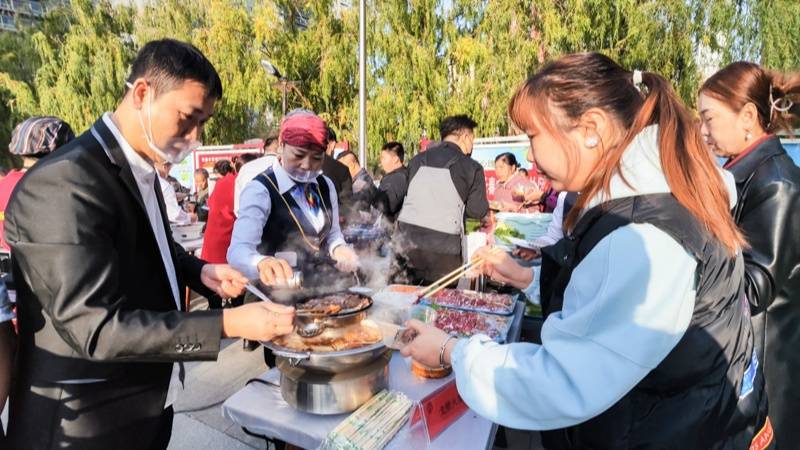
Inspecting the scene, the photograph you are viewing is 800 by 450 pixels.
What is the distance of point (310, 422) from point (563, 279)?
1.07 m

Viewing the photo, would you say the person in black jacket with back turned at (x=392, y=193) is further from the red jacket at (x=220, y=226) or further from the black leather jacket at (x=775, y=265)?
the black leather jacket at (x=775, y=265)

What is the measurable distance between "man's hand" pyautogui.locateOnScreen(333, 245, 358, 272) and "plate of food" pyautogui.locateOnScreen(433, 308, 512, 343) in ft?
2.28

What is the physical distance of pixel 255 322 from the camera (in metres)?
1.31

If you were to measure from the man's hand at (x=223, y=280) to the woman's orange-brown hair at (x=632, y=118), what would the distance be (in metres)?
1.41

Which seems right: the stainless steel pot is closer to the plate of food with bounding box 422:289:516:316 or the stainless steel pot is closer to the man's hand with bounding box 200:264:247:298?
the man's hand with bounding box 200:264:247:298

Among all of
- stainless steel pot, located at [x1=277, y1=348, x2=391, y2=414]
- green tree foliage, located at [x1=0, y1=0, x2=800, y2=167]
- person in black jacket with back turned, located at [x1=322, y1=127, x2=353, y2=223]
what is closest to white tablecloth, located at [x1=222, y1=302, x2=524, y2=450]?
stainless steel pot, located at [x1=277, y1=348, x2=391, y2=414]

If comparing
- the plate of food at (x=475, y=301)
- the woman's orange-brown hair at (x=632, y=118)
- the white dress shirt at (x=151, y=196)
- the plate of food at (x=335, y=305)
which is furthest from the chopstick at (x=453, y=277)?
the white dress shirt at (x=151, y=196)

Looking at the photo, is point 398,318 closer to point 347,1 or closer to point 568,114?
point 568,114

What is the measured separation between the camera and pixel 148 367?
1.47 meters

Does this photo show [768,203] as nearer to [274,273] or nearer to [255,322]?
[255,322]

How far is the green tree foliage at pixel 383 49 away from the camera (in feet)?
38.0

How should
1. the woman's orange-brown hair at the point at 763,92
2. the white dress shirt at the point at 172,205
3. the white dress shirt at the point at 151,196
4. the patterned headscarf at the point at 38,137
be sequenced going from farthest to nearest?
the white dress shirt at the point at 172,205
the patterned headscarf at the point at 38,137
the woman's orange-brown hair at the point at 763,92
the white dress shirt at the point at 151,196

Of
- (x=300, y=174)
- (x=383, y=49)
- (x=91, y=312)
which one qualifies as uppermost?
(x=383, y=49)

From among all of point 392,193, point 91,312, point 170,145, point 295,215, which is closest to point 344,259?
point 295,215
